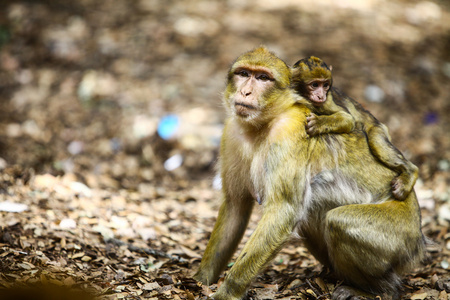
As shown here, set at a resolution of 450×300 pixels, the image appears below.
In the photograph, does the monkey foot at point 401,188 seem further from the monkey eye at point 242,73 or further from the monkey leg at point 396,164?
the monkey eye at point 242,73

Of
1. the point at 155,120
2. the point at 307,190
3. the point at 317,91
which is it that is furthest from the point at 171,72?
the point at 307,190

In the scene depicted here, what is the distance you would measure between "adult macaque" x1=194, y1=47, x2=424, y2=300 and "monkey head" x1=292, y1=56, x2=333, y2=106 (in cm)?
13

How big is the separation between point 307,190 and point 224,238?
3.74 ft

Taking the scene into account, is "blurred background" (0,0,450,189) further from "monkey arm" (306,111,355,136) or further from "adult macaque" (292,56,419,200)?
"monkey arm" (306,111,355,136)

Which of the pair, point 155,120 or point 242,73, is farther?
point 155,120

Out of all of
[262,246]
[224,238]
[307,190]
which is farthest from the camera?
[224,238]

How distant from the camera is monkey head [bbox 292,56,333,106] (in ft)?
16.2

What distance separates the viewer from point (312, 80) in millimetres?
4934

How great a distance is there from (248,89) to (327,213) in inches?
54.0

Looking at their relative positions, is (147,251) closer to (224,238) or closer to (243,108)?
(224,238)

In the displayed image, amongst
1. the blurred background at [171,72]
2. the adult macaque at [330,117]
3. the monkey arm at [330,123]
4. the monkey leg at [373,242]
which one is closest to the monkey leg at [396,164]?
the adult macaque at [330,117]

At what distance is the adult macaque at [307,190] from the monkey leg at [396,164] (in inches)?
2.7

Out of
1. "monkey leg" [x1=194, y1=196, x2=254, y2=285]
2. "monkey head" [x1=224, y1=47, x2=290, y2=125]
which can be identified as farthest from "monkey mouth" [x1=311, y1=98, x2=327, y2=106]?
"monkey leg" [x1=194, y1=196, x2=254, y2=285]

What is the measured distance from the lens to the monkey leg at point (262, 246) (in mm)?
4547
